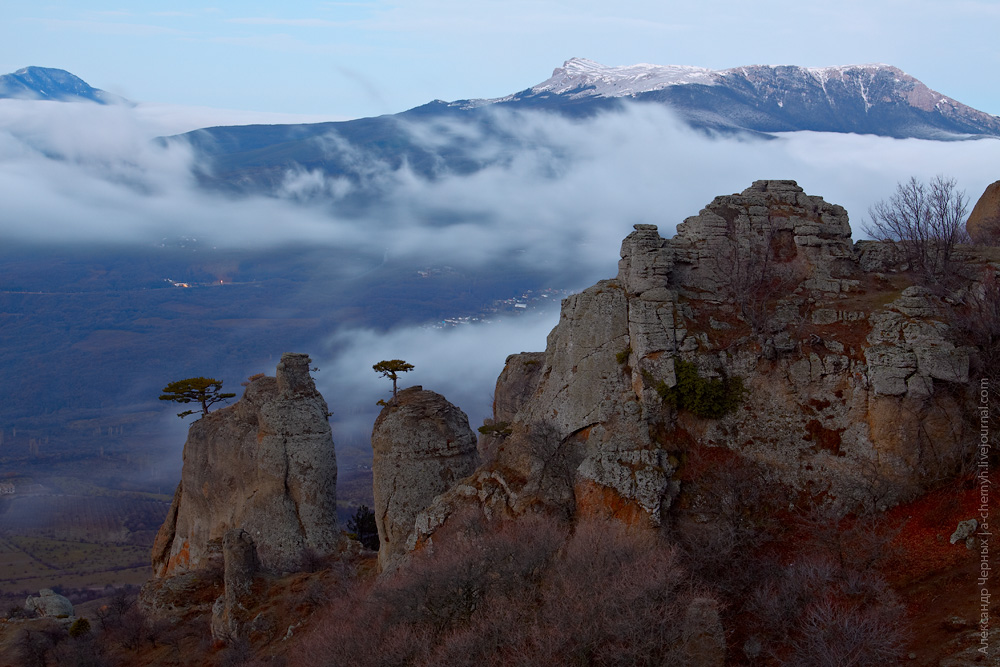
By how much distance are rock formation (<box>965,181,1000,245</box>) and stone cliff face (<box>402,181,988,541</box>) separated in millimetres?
19351

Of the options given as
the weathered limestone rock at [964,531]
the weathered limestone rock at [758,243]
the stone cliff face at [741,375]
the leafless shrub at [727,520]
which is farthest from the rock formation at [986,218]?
the leafless shrub at [727,520]

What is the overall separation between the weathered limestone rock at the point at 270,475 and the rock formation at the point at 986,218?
137 feet

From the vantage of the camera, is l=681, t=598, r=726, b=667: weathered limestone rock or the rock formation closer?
l=681, t=598, r=726, b=667: weathered limestone rock

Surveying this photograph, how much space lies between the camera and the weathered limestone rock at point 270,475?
50.1 m

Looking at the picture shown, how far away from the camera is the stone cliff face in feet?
A: 113

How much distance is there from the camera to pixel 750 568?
32625 mm

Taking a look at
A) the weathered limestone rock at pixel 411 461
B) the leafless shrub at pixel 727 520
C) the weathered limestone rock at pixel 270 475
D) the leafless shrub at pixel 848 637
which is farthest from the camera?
the weathered limestone rock at pixel 270 475

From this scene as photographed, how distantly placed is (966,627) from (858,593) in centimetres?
358

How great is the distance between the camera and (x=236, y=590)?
44.3 metres

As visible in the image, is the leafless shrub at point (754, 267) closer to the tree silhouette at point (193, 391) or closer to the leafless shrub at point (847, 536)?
the leafless shrub at point (847, 536)

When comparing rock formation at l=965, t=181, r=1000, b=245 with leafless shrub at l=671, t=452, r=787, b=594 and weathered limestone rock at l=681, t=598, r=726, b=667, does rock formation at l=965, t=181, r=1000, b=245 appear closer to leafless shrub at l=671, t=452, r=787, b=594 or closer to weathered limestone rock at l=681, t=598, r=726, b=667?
leafless shrub at l=671, t=452, r=787, b=594

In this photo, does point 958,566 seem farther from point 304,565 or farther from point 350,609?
point 304,565

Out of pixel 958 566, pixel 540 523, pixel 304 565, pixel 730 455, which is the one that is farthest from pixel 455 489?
pixel 958 566

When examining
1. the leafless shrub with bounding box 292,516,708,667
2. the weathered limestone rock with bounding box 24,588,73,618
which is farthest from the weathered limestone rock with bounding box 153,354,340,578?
the leafless shrub with bounding box 292,516,708,667
